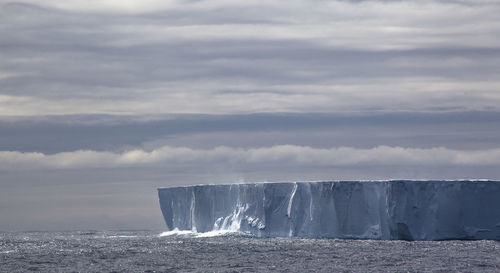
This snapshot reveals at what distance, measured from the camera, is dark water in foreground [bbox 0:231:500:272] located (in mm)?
25094

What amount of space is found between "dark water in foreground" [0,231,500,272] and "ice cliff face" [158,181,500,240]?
2.07 ft

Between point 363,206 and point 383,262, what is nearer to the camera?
point 383,262

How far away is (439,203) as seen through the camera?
28.7 m

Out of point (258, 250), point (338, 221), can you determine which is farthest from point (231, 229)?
point (338, 221)

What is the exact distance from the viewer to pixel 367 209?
30453 millimetres

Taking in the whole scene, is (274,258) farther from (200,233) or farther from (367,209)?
(200,233)

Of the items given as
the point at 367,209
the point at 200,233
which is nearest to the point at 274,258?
the point at 367,209

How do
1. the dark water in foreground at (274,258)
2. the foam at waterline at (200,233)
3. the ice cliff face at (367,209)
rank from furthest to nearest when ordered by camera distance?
the foam at waterline at (200,233) → the ice cliff face at (367,209) → the dark water in foreground at (274,258)

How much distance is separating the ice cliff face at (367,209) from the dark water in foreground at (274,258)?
631mm

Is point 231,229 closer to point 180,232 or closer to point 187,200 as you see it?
point 187,200

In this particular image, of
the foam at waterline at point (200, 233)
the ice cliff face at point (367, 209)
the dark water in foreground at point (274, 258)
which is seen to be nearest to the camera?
the dark water in foreground at point (274, 258)

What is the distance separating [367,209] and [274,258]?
11.9 feet

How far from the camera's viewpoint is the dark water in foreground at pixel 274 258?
25.1 meters

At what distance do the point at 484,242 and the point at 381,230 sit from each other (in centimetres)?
550
